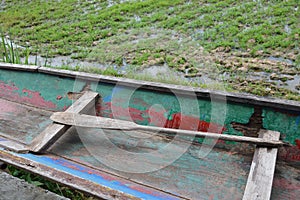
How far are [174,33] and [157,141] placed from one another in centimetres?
283

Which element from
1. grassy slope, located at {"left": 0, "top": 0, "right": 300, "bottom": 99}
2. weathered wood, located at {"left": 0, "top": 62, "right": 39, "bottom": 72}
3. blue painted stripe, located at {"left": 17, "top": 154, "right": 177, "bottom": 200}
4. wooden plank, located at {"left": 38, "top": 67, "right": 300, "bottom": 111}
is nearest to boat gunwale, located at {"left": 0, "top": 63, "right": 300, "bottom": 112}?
wooden plank, located at {"left": 38, "top": 67, "right": 300, "bottom": 111}

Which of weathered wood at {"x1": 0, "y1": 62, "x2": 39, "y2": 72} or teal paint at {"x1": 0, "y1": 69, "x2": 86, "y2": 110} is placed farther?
weathered wood at {"x1": 0, "y1": 62, "x2": 39, "y2": 72}

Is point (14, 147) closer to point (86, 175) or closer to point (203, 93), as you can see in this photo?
point (86, 175)

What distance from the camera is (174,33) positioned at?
488 centimetres

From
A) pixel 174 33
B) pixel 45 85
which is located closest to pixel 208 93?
pixel 45 85

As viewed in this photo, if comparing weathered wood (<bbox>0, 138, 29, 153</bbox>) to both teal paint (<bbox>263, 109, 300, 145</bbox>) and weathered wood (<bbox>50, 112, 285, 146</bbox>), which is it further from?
teal paint (<bbox>263, 109, 300, 145</bbox>)

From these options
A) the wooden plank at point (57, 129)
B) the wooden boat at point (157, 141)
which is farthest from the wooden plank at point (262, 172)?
the wooden plank at point (57, 129)

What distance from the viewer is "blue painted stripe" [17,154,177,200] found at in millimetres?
1750

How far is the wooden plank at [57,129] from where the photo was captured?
2146 millimetres

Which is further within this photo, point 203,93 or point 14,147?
point 203,93

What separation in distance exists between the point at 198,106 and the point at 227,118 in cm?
19

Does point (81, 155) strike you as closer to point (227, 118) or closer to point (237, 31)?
point (227, 118)

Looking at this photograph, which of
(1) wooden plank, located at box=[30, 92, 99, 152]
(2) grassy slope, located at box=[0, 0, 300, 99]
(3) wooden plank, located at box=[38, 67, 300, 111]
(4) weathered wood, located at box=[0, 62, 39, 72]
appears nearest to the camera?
(3) wooden plank, located at box=[38, 67, 300, 111]

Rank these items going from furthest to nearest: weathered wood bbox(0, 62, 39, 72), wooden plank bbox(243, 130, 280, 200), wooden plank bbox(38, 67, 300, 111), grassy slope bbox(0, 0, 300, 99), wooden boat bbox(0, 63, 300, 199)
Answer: grassy slope bbox(0, 0, 300, 99) < weathered wood bbox(0, 62, 39, 72) < wooden plank bbox(38, 67, 300, 111) < wooden boat bbox(0, 63, 300, 199) < wooden plank bbox(243, 130, 280, 200)
